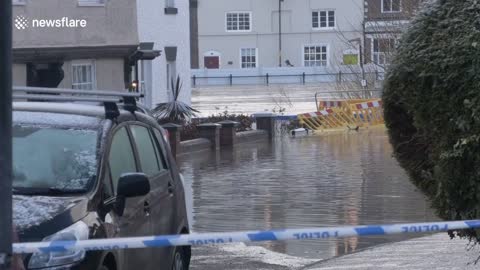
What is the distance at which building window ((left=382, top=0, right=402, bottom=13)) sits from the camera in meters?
28.4

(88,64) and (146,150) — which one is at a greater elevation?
(88,64)

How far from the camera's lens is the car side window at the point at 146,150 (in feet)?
26.5

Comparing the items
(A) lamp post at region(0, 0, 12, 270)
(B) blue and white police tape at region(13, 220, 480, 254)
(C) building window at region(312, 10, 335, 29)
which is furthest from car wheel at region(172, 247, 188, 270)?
(C) building window at region(312, 10, 335, 29)

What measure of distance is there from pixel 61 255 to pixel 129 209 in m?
1.21

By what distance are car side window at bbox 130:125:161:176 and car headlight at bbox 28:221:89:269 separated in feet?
6.42

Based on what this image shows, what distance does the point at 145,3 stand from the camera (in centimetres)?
3116

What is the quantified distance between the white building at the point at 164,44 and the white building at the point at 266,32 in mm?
23459

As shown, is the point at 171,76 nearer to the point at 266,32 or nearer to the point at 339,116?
the point at 339,116

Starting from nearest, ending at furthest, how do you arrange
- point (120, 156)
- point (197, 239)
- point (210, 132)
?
point (197, 239) → point (120, 156) → point (210, 132)

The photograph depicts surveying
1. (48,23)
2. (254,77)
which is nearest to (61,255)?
(48,23)

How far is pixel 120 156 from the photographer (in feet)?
24.6

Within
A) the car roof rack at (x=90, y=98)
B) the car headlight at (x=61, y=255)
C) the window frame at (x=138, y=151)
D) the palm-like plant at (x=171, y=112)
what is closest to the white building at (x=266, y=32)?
the palm-like plant at (x=171, y=112)

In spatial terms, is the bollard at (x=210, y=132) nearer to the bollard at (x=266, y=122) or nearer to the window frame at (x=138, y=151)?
A: the bollard at (x=266, y=122)

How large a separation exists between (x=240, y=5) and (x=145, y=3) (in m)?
29.4
